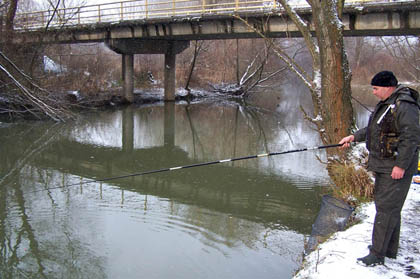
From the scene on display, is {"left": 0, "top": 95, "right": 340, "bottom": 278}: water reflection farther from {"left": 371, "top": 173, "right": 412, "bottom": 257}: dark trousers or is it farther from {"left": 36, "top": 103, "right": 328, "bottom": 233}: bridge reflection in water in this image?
{"left": 371, "top": 173, "right": 412, "bottom": 257}: dark trousers

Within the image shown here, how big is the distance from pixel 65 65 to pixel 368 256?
25.9m

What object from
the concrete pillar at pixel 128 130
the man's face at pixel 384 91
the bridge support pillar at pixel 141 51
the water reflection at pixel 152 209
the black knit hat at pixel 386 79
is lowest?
the water reflection at pixel 152 209

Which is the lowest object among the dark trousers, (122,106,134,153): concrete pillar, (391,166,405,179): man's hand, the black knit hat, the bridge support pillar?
(122,106,134,153): concrete pillar

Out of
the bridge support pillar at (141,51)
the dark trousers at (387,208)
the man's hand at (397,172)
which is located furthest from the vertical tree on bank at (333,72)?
the bridge support pillar at (141,51)

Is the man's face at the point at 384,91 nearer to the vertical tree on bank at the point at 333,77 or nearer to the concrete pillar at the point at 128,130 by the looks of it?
the vertical tree on bank at the point at 333,77

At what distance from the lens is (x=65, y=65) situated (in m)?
26.3

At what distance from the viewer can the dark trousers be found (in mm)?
3365

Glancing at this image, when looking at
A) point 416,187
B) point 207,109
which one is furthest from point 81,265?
point 207,109

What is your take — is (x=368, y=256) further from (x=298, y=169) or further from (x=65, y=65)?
(x=65, y=65)

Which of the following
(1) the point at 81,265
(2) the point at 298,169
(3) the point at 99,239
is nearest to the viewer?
(1) the point at 81,265

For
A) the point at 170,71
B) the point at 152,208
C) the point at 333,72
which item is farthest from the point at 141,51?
the point at 333,72

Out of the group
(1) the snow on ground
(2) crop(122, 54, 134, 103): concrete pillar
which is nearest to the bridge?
(2) crop(122, 54, 134, 103): concrete pillar

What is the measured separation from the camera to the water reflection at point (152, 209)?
5.02m

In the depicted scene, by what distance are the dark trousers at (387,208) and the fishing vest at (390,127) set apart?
20cm
